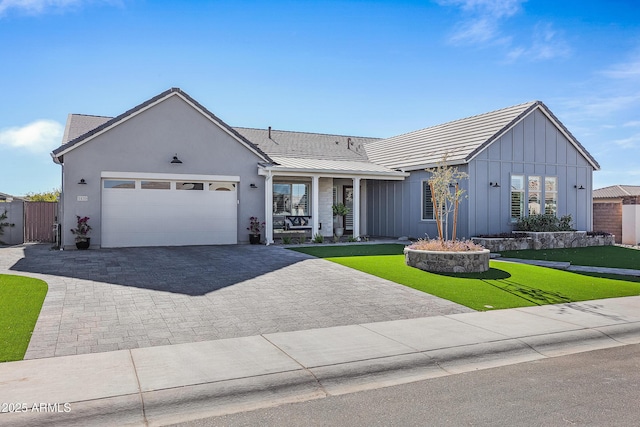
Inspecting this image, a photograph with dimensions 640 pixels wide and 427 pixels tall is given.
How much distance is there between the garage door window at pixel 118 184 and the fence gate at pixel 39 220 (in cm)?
469

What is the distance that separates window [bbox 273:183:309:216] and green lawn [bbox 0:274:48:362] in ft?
39.8

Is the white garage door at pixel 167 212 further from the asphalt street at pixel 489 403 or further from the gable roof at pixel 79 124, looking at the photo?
the asphalt street at pixel 489 403

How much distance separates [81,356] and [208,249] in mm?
10650

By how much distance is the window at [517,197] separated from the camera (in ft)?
64.2

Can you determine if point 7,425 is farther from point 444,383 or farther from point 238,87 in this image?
point 238,87

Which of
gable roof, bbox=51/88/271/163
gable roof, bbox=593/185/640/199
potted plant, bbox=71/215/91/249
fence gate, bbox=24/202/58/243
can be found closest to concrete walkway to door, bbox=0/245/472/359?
potted plant, bbox=71/215/91/249

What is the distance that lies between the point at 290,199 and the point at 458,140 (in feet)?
25.2

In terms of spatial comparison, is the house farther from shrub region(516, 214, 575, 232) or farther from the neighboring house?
the neighboring house

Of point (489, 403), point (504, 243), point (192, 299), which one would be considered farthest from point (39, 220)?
point (489, 403)

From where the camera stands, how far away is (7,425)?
395 centimetres

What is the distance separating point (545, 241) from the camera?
18531 millimetres

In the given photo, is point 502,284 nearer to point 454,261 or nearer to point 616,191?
point 454,261

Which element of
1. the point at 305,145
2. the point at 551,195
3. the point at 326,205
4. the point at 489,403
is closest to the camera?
the point at 489,403

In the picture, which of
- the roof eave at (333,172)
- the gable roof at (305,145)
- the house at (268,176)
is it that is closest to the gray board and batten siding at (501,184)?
the house at (268,176)
